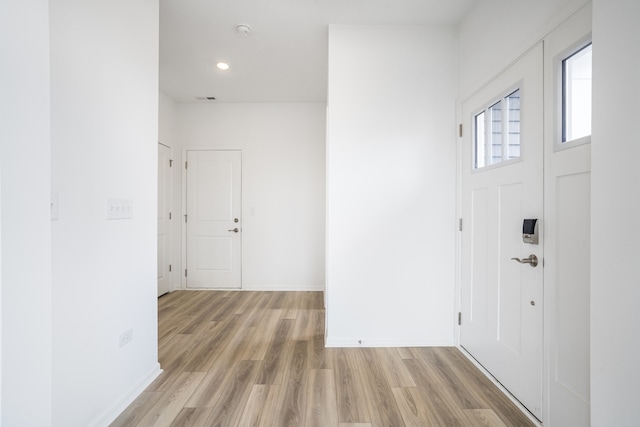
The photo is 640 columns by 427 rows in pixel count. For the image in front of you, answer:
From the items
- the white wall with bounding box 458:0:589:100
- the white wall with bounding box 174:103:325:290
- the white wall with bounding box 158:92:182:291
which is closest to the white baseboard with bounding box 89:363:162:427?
the white wall with bounding box 174:103:325:290

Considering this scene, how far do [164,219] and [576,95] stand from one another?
432 cm

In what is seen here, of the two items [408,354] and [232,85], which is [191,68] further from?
[408,354]

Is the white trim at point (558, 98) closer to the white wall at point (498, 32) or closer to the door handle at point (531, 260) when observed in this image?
the white wall at point (498, 32)

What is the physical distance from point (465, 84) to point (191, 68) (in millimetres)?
2703

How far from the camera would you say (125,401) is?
1723mm

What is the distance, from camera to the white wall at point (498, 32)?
1538mm

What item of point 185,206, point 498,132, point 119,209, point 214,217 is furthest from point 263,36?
point 185,206

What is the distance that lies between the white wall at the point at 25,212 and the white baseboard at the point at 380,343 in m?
1.96

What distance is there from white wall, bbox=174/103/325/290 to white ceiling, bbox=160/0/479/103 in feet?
1.57

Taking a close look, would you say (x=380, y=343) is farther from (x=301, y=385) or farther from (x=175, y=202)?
(x=175, y=202)

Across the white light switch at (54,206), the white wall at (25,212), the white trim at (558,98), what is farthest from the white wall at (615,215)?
the white light switch at (54,206)

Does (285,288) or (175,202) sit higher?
(175,202)

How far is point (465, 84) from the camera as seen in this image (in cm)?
240

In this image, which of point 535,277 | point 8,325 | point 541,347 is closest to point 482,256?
point 535,277
